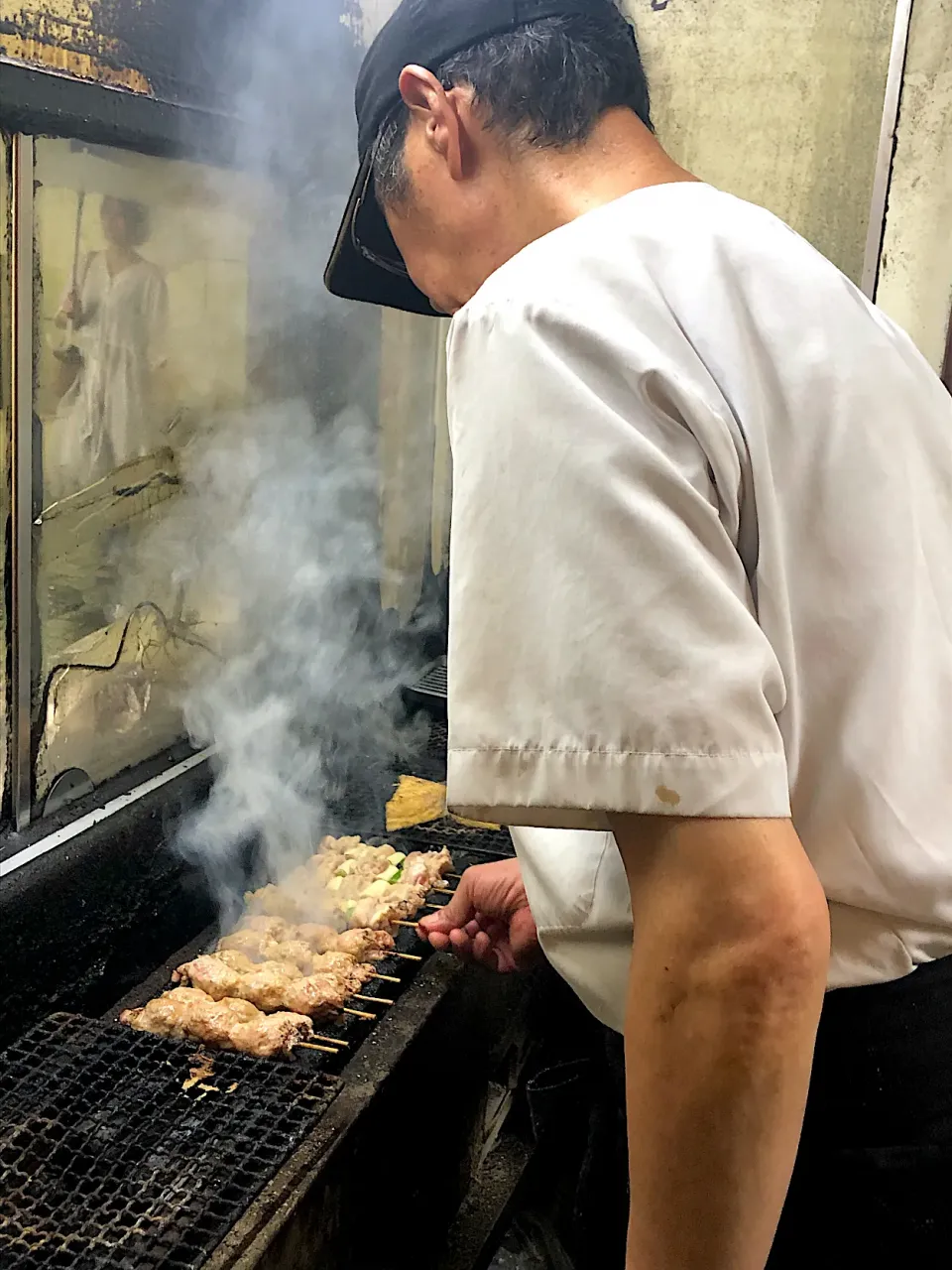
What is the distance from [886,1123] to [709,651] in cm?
103

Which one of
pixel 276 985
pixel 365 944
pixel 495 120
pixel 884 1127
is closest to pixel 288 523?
pixel 365 944

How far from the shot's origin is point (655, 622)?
1.25 m

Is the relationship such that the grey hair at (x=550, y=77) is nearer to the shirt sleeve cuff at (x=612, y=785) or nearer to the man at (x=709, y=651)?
the man at (x=709, y=651)

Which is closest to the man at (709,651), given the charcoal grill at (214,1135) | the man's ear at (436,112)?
the man's ear at (436,112)

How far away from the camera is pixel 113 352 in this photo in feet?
10.8

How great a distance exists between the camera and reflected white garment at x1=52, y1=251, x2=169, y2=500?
314cm

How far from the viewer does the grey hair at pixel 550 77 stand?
1740mm

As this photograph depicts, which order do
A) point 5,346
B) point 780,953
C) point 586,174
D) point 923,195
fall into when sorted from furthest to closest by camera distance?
point 923,195, point 5,346, point 586,174, point 780,953

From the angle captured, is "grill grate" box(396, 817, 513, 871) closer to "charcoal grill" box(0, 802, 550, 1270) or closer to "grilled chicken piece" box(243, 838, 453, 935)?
"grilled chicken piece" box(243, 838, 453, 935)

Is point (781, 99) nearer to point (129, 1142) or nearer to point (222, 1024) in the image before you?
point (222, 1024)

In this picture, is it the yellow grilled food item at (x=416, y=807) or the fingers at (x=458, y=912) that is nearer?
the fingers at (x=458, y=912)

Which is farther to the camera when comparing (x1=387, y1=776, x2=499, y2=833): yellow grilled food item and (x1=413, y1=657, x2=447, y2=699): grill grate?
(x1=413, y1=657, x2=447, y2=699): grill grate

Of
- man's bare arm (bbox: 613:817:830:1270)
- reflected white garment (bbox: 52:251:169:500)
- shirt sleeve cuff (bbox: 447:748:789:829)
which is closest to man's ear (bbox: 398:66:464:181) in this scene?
shirt sleeve cuff (bbox: 447:748:789:829)

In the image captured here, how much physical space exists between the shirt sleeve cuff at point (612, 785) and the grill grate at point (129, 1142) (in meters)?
1.38
